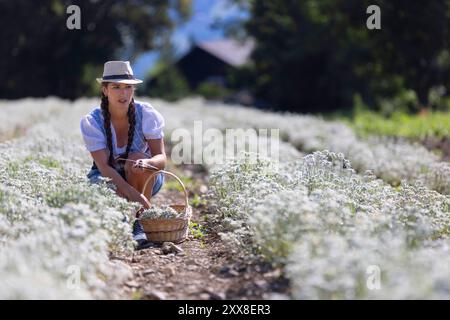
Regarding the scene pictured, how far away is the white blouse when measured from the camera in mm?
6105

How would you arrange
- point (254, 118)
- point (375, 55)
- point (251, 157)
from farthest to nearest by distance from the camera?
1. point (375, 55)
2. point (254, 118)
3. point (251, 157)

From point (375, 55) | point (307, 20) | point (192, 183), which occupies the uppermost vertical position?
point (307, 20)

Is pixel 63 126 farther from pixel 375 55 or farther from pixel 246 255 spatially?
pixel 375 55

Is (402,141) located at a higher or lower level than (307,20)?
lower

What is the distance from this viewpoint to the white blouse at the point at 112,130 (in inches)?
240

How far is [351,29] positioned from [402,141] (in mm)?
17382

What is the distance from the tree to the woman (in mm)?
31811

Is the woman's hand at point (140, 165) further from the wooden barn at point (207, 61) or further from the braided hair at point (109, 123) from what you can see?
the wooden barn at point (207, 61)

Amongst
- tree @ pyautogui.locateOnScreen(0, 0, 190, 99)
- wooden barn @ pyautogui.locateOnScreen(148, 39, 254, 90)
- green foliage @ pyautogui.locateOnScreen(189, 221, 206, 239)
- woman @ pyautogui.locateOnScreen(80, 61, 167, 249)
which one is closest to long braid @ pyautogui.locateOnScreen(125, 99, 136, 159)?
woman @ pyautogui.locateOnScreen(80, 61, 167, 249)

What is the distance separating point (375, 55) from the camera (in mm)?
28203

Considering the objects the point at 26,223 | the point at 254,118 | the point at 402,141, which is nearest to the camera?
the point at 26,223

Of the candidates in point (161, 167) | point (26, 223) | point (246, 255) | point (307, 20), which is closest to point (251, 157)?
point (161, 167)

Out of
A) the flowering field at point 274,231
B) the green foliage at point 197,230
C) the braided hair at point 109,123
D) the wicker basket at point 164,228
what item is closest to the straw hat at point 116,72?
the braided hair at point 109,123

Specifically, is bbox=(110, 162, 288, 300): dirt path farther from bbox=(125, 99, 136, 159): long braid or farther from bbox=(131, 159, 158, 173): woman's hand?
bbox=(125, 99, 136, 159): long braid
